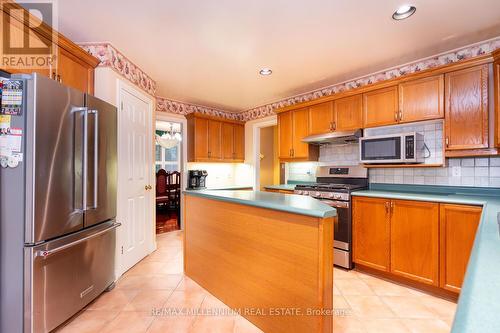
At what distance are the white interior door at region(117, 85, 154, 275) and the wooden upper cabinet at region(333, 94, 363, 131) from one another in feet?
8.34

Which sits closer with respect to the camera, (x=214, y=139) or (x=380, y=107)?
(x=380, y=107)

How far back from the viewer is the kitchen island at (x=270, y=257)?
1329 mm

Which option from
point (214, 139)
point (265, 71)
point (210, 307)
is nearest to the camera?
point (210, 307)

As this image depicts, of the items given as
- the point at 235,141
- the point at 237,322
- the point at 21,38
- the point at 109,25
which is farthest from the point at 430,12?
the point at 235,141

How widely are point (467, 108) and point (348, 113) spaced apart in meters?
1.16

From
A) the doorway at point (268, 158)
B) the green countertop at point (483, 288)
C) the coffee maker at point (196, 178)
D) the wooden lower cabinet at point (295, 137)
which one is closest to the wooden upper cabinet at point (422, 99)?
the wooden lower cabinet at point (295, 137)

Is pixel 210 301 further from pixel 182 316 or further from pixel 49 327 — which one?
pixel 49 327

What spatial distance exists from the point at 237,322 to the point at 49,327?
128 centimetres

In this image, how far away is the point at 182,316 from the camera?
1886 mm

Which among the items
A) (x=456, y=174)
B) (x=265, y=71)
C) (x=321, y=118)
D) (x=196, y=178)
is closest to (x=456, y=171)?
(x=456, y=174)

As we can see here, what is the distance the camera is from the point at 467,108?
7.23 feet

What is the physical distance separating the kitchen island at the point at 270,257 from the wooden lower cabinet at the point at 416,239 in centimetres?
125

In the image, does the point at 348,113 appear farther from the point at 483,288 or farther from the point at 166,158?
the point at 166,158

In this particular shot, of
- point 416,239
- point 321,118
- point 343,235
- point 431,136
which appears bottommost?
point 343,235
